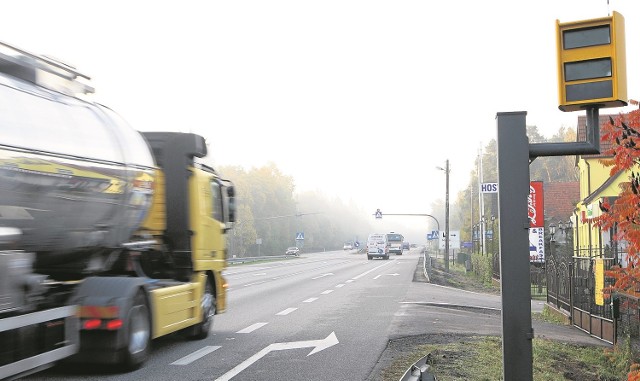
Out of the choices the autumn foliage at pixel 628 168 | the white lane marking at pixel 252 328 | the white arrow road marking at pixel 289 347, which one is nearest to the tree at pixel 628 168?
the autumn foliage at pixel 628 168

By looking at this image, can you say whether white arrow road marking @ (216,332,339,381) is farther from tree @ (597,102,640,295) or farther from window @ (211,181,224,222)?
tree @ (597,102,640,295)

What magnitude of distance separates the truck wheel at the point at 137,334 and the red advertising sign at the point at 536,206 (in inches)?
671

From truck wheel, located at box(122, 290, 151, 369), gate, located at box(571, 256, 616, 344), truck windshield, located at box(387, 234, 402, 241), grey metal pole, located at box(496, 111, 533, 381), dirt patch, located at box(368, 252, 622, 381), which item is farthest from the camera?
truck windshield, located at box(387, 234, 402, 241)

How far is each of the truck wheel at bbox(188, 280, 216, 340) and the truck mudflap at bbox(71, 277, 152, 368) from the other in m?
2.72

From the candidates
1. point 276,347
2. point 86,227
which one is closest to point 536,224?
point 276,347

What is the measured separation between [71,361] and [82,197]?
2143 millimetres

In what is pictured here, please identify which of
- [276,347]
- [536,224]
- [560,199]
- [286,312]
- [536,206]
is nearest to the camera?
[276,347]

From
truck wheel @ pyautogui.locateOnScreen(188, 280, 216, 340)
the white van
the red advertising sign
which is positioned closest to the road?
truck wheel @ pyautogui.locateOnScreen(188, 280, 216, 340)

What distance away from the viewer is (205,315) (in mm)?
10656

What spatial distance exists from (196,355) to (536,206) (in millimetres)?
16670

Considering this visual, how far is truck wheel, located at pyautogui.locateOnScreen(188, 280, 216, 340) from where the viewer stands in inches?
412

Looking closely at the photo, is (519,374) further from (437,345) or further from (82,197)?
(437,345)

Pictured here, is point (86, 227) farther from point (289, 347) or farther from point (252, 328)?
point (252, 328)

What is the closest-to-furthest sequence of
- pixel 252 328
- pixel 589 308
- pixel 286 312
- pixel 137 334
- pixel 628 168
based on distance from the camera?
1. pixel 628 168
2. pixel 137 334
3. pixel 252 328
4. pixel 589 308
5. pixel 286 312
